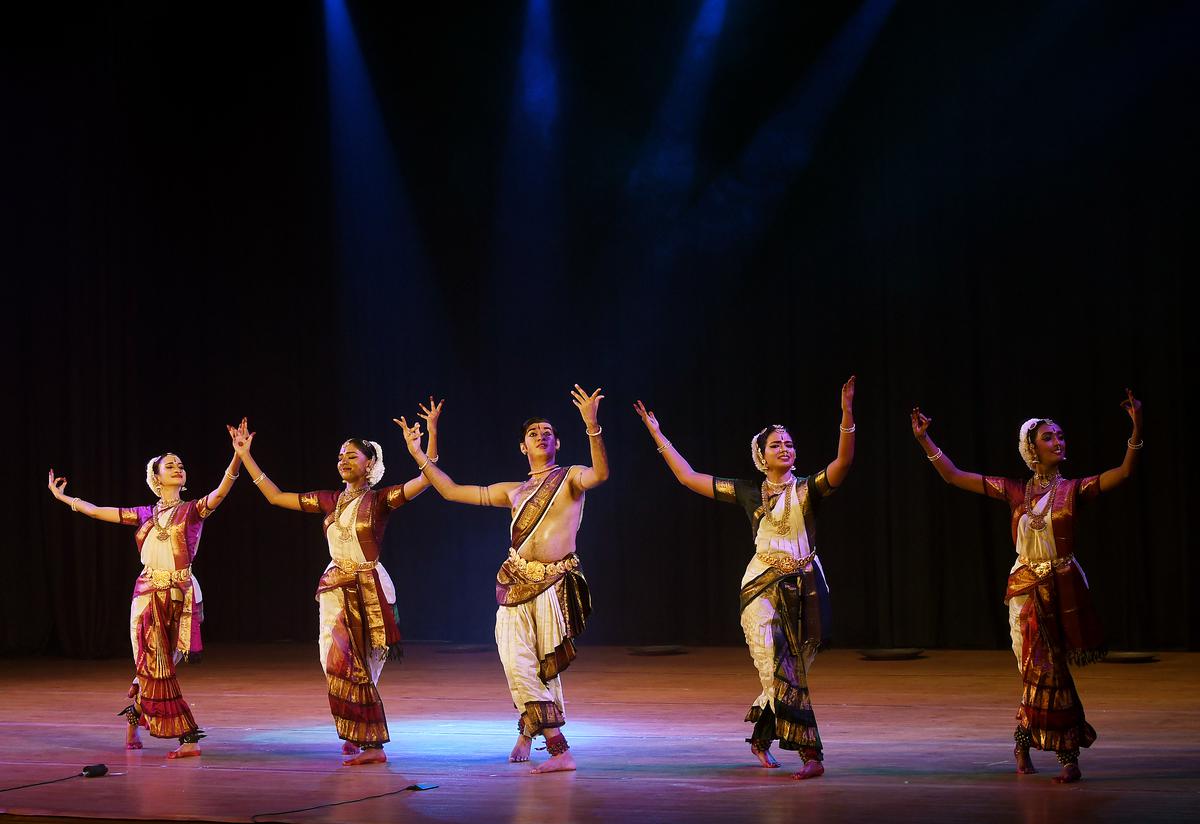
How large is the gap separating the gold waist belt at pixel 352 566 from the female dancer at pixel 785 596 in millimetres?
1301

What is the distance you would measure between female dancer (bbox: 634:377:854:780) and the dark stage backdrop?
4280 millimetres

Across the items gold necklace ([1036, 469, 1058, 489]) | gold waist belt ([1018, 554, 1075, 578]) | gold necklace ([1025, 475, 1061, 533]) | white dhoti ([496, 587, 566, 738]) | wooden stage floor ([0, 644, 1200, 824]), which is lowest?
wooden stage floor ([0, 644, 1200, 824])

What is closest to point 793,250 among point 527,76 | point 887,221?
point 887,221

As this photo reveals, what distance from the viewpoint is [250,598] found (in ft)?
35.8

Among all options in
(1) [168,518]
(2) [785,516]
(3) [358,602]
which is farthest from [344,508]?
(2) [785,516]

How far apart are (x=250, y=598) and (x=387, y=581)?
5568 millimetres

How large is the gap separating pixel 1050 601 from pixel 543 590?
5.71 feet

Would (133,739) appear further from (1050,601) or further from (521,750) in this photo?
(1050,601)

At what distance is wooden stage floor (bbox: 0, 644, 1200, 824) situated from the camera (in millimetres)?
4293

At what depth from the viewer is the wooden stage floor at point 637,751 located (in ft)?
14.1

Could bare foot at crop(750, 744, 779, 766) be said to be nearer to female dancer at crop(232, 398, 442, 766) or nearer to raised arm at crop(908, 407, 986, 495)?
raised arm at crop(908, 407, 986, 495)

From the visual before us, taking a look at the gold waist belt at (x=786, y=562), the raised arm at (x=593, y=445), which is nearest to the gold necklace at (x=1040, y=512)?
the gold waist belt at (x=786, y=562)

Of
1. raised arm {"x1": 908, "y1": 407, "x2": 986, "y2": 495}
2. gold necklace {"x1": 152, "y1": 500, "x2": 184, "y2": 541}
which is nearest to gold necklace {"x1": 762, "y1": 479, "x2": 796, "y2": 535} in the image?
raised arm {"x1": 908, "y1": 407, "x2": 986, "y2": 495}

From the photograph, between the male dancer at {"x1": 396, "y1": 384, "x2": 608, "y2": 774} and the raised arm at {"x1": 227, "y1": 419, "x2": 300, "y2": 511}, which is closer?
the male dancer at {"x1": 396, "y1": 384, "x2": 608, "y2": 774}
